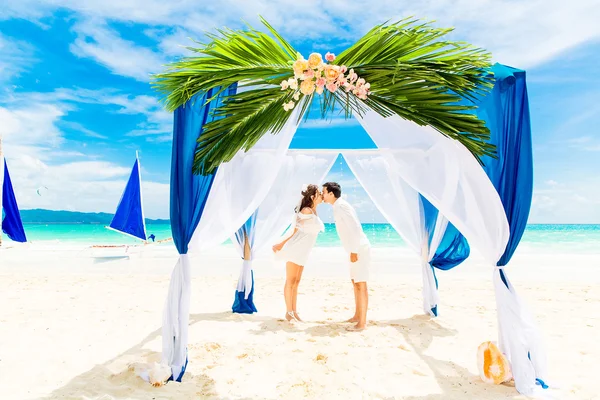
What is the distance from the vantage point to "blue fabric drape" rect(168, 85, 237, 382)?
278 cm

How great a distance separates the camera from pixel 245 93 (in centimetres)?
275

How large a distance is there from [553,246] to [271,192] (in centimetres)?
2138

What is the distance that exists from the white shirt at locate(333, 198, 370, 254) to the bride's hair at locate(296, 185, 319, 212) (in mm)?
319

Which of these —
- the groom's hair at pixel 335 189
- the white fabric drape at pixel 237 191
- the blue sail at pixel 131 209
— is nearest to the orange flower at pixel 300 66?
the white fabric drape at pixel 237 191

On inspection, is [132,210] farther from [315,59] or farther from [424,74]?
[424,74]

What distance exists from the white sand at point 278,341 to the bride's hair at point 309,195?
1.28 metres

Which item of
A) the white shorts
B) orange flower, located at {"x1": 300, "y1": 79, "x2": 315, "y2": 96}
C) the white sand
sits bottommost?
the white sand

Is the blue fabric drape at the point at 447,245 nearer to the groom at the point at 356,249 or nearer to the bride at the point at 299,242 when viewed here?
the groom at the point at 356,249

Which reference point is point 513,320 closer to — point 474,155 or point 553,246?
point 474,155

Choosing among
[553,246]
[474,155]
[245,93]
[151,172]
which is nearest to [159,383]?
[245,93]

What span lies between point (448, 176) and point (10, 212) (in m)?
12.9

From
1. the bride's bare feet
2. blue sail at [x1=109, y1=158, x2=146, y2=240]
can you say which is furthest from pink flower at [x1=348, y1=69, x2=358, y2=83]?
blue sail at [x1=109, y1=158, x2=146, y2=240]

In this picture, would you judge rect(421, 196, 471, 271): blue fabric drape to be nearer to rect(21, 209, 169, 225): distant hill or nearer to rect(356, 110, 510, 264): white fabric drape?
rect(356, 110, 510, 264): white fabric drape

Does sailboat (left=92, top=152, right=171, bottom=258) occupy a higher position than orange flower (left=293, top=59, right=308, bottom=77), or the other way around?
orange flower (left=293, top=59, right=308, bottom=77)
